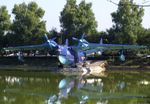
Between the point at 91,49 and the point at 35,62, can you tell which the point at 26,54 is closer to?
the point at 35,62

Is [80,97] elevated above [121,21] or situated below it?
below

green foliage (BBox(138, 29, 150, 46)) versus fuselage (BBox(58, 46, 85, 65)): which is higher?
green foliage (BBox(138, 29, 150, 46))

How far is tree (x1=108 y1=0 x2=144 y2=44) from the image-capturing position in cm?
8100

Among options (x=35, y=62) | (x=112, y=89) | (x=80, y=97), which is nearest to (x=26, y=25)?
(x=35, y=62)

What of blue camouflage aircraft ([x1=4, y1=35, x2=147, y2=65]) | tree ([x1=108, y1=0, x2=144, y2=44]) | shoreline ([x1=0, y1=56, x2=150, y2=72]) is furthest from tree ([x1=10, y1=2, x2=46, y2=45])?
blue camouflage aircraft ([x1=4, y1=35, x2=147, y2=65])

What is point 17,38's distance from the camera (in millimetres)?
86312

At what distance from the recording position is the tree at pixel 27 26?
8575cm

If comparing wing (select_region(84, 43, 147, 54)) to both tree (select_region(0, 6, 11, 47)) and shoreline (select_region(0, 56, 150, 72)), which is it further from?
tree (select_region(0, 6, 11, 47))

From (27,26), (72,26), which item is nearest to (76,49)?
(72,26)

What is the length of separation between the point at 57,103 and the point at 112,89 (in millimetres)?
11035

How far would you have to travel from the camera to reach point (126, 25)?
8250cm

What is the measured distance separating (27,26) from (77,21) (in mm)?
9574

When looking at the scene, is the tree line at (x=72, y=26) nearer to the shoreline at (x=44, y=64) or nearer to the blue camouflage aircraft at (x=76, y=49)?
the shoreline at (x=44, y=64)

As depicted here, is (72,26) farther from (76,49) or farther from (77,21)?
(76,49)
